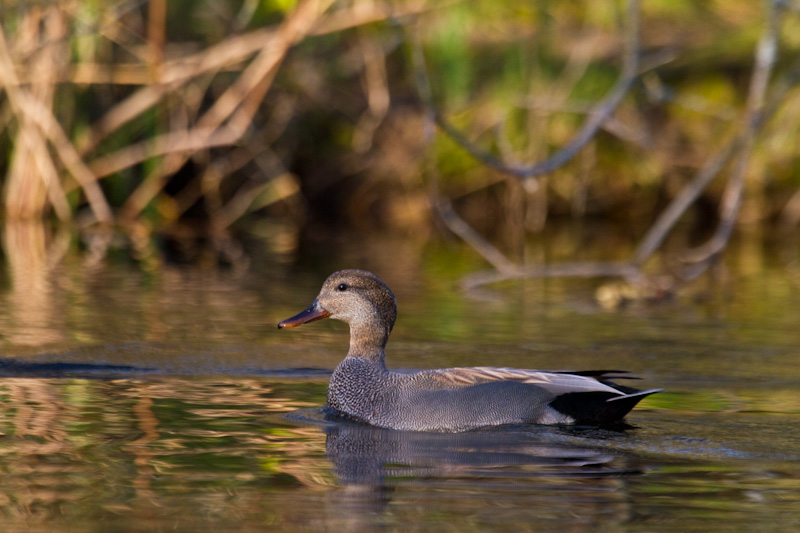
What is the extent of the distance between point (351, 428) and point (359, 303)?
106 cm

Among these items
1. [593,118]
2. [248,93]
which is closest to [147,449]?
[593,118]

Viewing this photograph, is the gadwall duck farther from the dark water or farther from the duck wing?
the dark water

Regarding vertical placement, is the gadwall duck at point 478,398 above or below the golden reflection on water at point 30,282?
below

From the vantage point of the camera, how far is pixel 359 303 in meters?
7.50

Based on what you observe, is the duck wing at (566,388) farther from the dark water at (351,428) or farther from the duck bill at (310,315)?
the duck bill at (310,315)

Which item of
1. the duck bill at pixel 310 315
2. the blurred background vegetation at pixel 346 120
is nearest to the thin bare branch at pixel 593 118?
the duck bill at pixel 310 315

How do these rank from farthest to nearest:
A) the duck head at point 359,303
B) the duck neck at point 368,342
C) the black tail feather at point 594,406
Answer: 1. the duck head at point 359,303
2. the duck neck at point 368,342
3. the black tail feather at point 594,406

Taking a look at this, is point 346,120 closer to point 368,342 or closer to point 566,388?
point 368,342

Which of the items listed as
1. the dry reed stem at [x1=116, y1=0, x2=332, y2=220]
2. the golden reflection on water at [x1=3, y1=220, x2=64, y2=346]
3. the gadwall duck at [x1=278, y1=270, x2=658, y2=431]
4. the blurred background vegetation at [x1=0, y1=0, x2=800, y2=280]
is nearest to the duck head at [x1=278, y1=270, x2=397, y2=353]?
the gadwall duck at [x1=278, y1=270, x2=658, y2=431]

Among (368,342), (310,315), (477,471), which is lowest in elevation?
(477,471)

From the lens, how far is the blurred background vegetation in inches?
657

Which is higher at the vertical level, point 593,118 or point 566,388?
point 593,118

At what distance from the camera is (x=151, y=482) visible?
16.9 ft

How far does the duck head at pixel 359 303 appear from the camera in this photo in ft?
24.5
